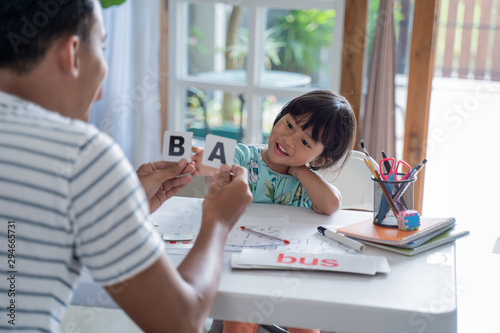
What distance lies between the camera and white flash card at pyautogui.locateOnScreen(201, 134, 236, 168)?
1373 mm

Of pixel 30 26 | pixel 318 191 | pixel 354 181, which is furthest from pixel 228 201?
pixel 354 181

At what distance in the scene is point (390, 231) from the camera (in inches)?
55.8

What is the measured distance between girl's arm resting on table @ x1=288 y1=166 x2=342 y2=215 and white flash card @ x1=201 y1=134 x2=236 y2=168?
388mm

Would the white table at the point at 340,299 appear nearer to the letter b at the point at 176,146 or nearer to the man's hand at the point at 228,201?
the man's hand at the point at 228,201

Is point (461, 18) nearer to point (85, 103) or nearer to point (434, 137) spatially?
point (434, 137)

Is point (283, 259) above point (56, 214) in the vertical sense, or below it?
below

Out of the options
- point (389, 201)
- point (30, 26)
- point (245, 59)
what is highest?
point (30, 26)

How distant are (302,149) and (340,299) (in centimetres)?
80

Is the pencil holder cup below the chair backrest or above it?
above

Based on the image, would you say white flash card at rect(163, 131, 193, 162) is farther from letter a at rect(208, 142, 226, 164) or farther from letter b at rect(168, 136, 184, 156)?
letter a at rect(208, 142, 226, 164)

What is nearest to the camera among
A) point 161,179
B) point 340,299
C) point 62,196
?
point 62,196

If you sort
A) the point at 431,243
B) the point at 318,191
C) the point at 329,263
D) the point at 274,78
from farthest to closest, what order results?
the point at 274,78 < the point at 318,191 < the point at 431,243 < the point at 329,263

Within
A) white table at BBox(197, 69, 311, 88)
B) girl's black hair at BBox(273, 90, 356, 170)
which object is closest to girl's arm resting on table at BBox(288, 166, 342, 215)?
girl's black hair at BBox(273, 90, 356, 170)

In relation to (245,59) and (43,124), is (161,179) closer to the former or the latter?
(43,124)
